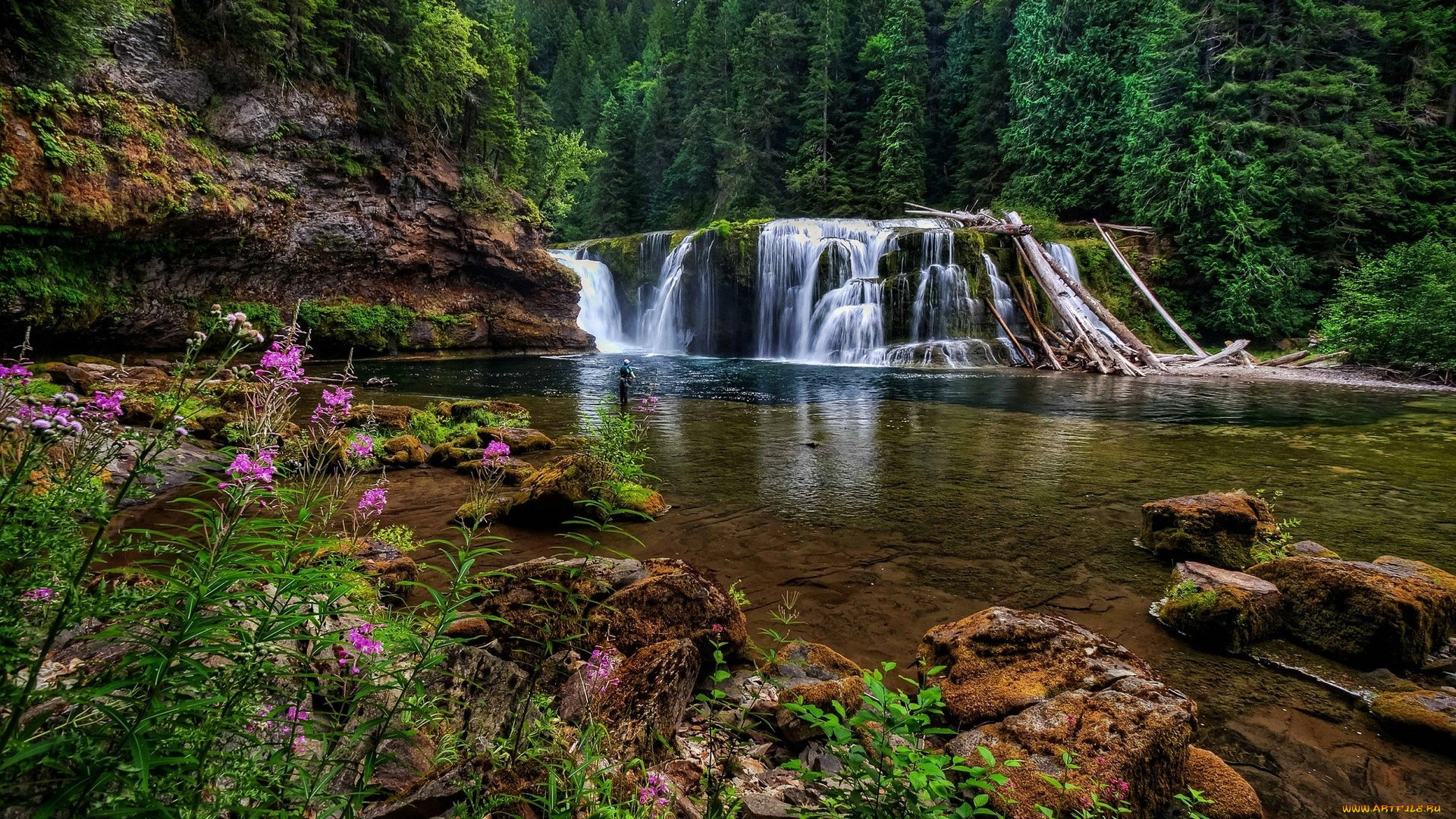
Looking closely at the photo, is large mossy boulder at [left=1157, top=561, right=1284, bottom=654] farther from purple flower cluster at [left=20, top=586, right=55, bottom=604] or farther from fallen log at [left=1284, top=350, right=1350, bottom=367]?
fallen log at [left=1284, top=350, right=1350, bottom=367]

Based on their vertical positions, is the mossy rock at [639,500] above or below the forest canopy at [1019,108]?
below

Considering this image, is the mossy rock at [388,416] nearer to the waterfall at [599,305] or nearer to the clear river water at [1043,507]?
the clear river water at [1043,507]

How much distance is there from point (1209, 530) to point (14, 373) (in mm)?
6766

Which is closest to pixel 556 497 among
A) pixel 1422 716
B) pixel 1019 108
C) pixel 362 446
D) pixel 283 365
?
pixel 362 446

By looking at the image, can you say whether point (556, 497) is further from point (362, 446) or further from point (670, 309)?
point (670, 309)

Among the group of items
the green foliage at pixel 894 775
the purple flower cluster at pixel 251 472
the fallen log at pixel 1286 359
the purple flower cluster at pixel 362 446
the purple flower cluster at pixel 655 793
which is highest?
the fallen log at pixel 1286 359

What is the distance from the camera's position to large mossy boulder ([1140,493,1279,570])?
456 centimetres

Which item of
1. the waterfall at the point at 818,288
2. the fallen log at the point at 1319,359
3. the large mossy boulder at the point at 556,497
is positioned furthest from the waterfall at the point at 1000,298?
the large mossy boulder at the point at 556,497

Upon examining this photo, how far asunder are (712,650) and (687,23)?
60576 millimetres

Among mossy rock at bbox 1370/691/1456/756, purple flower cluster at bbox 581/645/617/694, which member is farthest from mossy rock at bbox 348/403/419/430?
mossy rock at bbox 1370/691/1456/756

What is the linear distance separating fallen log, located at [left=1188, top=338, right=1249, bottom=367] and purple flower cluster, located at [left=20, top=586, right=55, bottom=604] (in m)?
25.8

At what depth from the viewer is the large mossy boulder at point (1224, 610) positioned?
3.54 metres

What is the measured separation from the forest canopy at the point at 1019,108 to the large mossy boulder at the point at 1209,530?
2005 centimetres

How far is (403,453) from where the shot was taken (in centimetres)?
744
